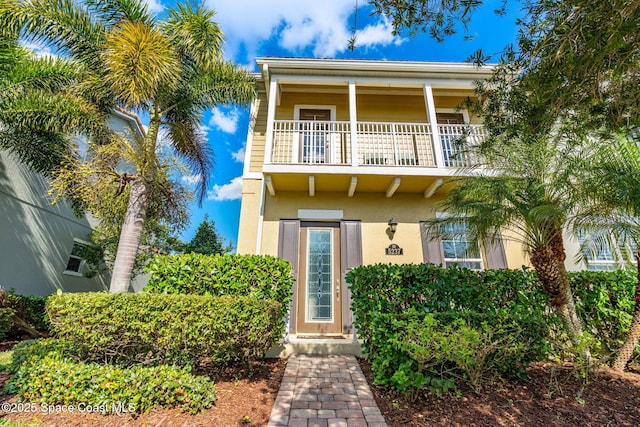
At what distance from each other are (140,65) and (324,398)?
583 centimetres

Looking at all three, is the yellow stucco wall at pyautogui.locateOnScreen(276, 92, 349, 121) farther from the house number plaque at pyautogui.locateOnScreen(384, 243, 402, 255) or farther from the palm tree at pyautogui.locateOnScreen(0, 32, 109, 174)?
the palm tree at pyautogui.locateOnScreen(0, 32, 109, 174)

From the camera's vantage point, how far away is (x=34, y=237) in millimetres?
7805

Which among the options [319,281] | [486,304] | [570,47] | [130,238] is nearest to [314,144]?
[319,281]

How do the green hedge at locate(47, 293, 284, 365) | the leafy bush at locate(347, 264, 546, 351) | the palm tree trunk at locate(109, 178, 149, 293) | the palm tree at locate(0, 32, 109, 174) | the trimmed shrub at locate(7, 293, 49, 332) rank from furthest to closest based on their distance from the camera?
the trimmed shrub at locate(7, 293, 49, 332), the palm tree at locate(0, 32, 109, 174), the palm tree trunk at locate(109, 178, 149, 293), the leafy bush at locate(347, 264, 546, 351), the green hedge at locate(47, 293, 284, 365)

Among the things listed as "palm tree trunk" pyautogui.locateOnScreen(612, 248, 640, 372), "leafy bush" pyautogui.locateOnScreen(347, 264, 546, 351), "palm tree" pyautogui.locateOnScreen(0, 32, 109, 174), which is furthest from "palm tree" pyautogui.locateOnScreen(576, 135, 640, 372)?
"palm tree" pyautogui.locateOnScreen(0, 32, 109, 174)

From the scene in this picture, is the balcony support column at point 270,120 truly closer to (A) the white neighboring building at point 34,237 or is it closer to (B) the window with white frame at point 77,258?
(A) the white neighboring building at point 34,237

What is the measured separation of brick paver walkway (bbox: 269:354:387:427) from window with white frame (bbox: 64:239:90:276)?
31.0ft

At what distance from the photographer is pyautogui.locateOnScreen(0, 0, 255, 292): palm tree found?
4543 mm

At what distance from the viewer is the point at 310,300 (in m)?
6.31

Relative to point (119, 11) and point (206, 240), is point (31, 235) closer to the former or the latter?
point (119, 11)

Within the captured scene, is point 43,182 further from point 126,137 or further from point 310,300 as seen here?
point 310,300

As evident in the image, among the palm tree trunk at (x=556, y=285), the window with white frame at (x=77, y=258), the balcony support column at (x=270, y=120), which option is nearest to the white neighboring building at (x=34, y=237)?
the window with white frame at (x=77, y=258)

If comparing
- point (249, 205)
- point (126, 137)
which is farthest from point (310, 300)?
point (126, 137)

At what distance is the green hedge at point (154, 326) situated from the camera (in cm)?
326
